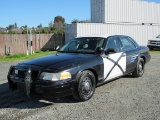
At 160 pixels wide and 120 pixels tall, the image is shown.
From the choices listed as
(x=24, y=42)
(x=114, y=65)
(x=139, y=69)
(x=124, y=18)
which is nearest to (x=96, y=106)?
(x=114, y=65)

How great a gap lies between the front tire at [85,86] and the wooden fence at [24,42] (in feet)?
49.1

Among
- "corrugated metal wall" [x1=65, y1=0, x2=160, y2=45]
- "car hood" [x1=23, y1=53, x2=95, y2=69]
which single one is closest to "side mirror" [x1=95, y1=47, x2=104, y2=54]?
"car hood" [x1=23, y1=53, x2=95, y2=69]

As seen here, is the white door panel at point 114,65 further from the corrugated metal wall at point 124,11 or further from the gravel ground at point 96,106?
the corrugated metal wall at point 124,11

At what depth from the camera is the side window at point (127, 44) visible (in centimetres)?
809

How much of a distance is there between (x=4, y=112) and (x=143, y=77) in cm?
511

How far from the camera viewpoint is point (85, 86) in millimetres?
6082

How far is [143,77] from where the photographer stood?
893 centimetres

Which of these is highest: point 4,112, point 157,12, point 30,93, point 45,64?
point 157,12

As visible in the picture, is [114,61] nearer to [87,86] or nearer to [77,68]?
[87,86]

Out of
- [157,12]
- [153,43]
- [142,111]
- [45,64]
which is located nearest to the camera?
[142,111]

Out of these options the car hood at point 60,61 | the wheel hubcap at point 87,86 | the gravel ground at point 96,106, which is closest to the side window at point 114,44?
the car hood at point 60,61

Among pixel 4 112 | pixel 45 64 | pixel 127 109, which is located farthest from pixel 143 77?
pixel 4 112

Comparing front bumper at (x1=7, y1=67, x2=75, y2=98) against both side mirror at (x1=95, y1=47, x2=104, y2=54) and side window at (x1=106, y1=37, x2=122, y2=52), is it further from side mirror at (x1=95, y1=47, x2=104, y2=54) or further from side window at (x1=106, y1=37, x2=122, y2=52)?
side window at (x1=106, y1=37, x2=122, y2=52)

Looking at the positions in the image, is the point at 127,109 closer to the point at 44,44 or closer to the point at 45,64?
the point at 45,64
